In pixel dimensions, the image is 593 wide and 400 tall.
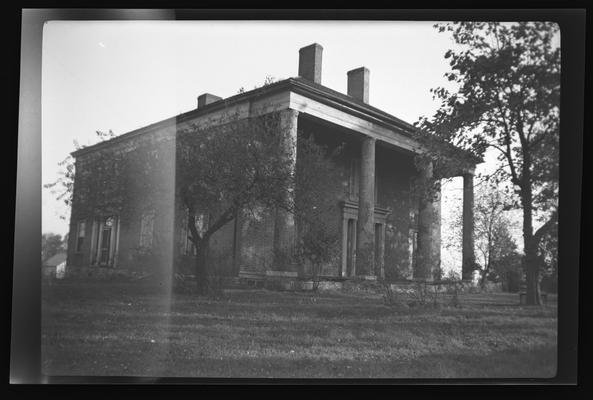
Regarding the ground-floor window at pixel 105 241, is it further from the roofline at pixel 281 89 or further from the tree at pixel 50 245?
the roofline at pixel 281 89

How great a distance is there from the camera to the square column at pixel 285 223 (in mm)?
6105

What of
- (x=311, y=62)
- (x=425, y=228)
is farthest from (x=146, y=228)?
(x=425, y=228)

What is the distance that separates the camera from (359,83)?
6.43m

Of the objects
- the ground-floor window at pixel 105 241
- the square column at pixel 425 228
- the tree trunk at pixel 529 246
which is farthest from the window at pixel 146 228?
the tree trunk at pixel 529 246

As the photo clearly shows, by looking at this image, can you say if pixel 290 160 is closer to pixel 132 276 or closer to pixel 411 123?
pixel 411 123

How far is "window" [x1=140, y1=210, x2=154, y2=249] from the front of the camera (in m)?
6.21

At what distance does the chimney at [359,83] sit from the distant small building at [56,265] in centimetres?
421

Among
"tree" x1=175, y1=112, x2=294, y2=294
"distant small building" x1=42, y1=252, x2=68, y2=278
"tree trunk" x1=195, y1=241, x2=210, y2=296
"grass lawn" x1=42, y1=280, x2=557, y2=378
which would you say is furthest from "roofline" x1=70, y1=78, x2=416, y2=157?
"grass lawn" x1=42, y1=280, x2=557, y2=378

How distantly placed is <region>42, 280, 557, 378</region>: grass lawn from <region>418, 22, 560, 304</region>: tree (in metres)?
0.67

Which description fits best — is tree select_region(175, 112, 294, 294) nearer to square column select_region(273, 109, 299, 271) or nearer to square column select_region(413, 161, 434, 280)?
square column select_region(273, 109, 299, 271)

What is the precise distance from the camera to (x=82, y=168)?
6.22 m

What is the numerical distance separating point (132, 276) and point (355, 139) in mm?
3405

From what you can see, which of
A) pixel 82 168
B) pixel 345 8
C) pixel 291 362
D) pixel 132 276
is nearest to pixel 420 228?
pixel 291 362
